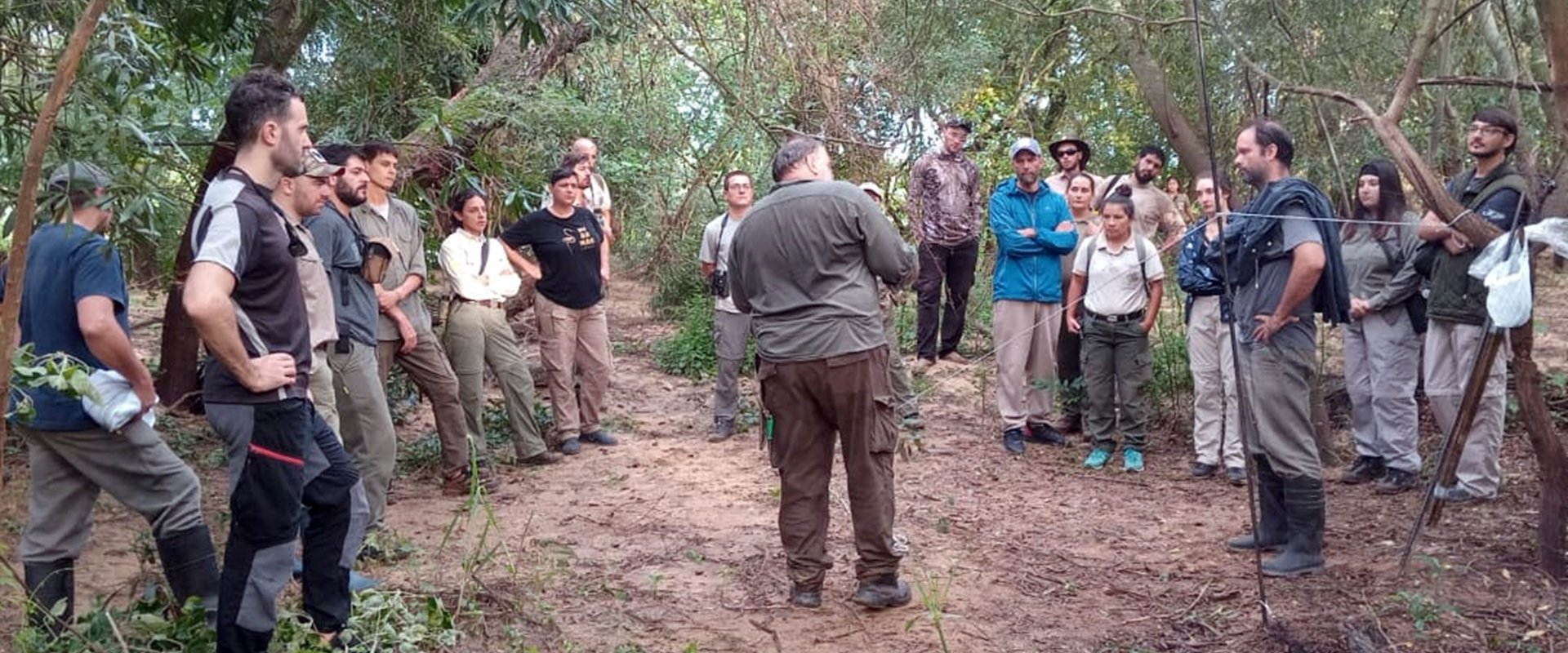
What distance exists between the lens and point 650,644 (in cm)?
493

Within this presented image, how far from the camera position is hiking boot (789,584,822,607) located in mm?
5285

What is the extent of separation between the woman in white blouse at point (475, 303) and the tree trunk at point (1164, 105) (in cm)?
415

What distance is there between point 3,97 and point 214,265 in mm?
1844

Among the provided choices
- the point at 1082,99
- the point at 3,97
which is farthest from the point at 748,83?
the point at 1082,99

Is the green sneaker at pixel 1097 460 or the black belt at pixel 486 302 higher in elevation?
the black belt at pixel 486 302

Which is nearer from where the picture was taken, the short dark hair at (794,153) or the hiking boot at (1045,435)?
the short dark hair at (794,153)

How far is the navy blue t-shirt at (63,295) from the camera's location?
164 inches

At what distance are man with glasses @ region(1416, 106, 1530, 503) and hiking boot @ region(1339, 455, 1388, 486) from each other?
0.57 meters

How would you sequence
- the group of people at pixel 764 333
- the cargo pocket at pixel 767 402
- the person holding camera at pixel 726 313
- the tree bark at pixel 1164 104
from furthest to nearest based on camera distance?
1. the tree bark at pixel 1164 104
2. the person holding camera at pixel 726 313
3. the cargo pocket at pixel 767 402
4. the group of people at pixel 764 333

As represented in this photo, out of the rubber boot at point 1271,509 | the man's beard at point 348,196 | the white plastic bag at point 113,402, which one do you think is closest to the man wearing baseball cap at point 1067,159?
the rubber boot at point 1271,509

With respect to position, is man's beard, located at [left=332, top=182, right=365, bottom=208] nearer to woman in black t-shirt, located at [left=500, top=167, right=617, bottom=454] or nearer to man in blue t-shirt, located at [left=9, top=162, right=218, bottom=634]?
man in blue t-shirt, located at [left=9, top=162, right=218, bottom=634]

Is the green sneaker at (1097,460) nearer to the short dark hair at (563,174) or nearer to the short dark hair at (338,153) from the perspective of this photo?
the short dark hair at (563,174)

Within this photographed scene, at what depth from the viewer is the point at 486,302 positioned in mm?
7410

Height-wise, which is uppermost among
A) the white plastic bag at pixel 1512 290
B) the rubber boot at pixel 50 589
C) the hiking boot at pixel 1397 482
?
the white plastic bag at pixel 1512 290
